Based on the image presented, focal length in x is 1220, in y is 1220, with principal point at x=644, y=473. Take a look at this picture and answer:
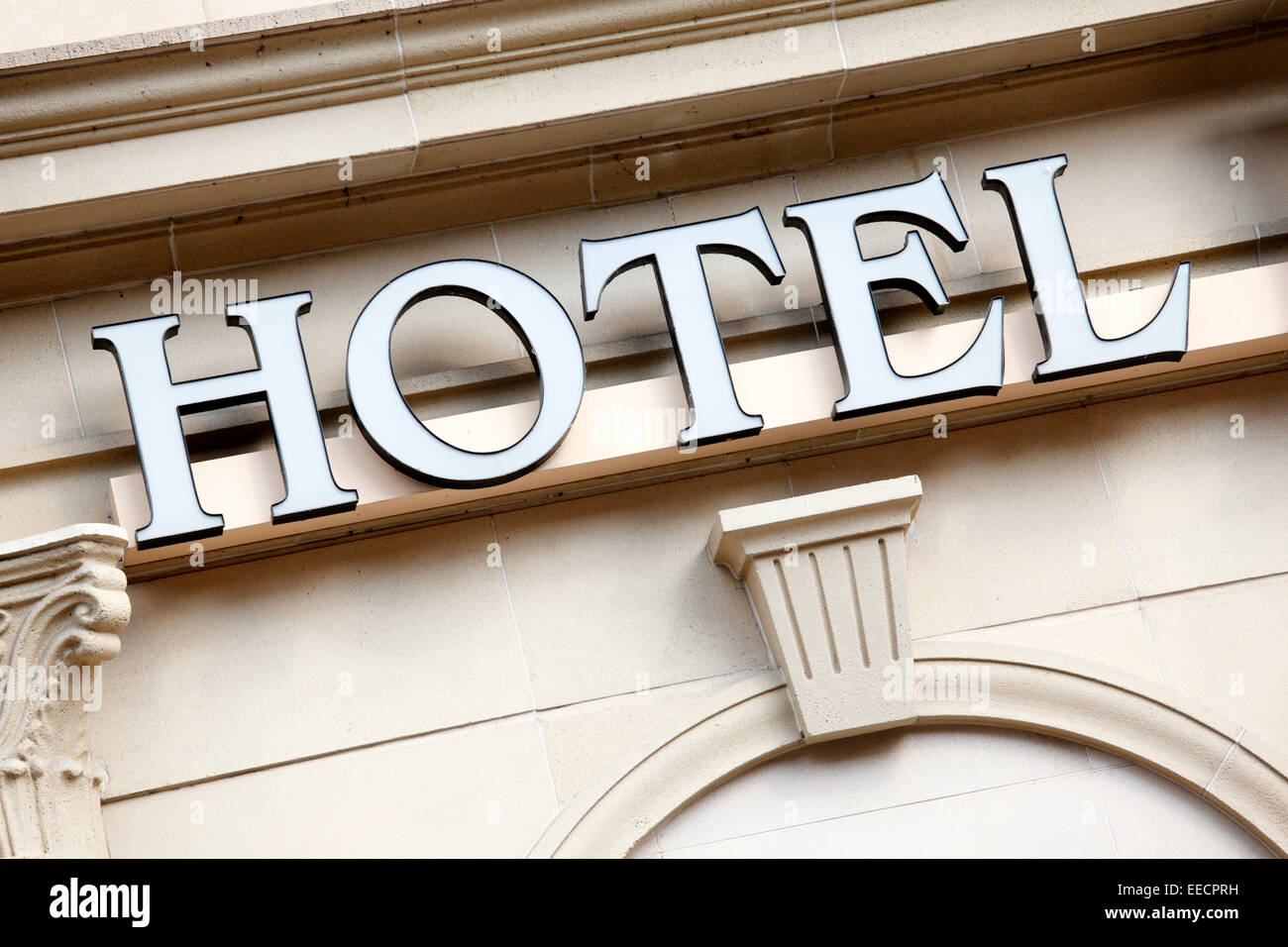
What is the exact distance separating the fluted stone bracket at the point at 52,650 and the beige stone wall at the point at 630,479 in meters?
0.24

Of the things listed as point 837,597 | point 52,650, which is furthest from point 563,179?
point 52,650

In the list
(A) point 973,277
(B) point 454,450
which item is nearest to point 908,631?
(A) point 973,277

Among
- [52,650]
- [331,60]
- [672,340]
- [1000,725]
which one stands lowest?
[1000,725]

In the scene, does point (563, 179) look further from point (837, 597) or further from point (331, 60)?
point (837, 597)

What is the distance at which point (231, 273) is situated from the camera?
4.78m

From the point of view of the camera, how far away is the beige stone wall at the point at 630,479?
438 cm

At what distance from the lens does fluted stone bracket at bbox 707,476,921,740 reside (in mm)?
4355

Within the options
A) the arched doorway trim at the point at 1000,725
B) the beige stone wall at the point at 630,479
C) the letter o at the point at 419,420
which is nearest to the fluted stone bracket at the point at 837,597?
the arched doorway trim at the point at 1000,725

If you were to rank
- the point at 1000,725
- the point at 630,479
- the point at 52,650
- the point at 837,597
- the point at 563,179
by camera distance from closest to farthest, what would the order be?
1. the point at 52,650
2. the point at 837,597
3. the point at 1000,725
4. the point at 630,479
5. the point at 563,179

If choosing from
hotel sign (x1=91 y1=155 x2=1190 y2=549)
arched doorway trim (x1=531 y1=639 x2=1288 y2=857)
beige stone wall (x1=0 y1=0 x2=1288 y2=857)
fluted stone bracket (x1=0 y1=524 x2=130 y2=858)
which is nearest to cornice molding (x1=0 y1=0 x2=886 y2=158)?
beige stone wall (x1=0 y1=0 x2=1288 y2=857)

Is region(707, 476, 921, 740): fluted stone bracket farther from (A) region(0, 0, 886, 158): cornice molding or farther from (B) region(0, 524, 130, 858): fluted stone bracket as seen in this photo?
(B) region(0, 524, 130, 858): fluted stone bracket

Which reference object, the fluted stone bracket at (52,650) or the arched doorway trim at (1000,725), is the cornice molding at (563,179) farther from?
Result: the arched doorway trim at (1000,725)

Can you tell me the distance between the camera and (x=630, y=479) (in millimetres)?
4676

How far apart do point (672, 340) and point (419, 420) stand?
3.23 feet
